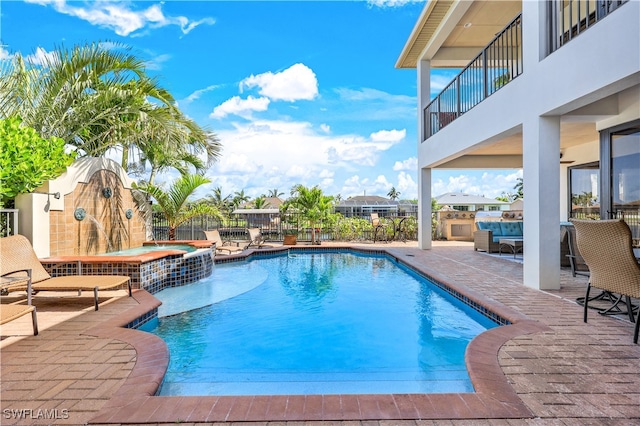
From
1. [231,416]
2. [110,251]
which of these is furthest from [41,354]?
[110,251]

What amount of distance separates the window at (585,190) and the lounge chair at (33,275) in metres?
10.7

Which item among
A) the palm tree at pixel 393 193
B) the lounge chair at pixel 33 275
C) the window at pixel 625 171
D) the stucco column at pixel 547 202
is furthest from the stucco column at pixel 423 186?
the palm tree at pixel 393 193

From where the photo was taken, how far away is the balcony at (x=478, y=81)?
682 centimetres

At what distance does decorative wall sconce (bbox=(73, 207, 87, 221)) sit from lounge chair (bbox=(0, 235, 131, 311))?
2.44m

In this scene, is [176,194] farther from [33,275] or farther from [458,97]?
[458,97]

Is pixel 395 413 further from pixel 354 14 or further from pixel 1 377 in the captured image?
pixel 354 14

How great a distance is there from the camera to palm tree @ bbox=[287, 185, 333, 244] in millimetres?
13570

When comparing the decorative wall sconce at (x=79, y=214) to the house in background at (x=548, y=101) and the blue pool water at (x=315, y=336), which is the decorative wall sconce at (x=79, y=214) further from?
the house in background at (x=548, y=101)

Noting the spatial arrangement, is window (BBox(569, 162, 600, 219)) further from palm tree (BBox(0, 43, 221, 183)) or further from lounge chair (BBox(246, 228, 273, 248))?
palm tree (BBox(0, 43, 221, 183))

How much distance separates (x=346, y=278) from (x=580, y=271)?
15.9 ft

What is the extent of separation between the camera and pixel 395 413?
216 centimetres

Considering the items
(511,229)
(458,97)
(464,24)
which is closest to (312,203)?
(458,97)

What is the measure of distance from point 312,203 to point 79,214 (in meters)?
8.08

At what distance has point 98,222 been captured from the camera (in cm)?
779
